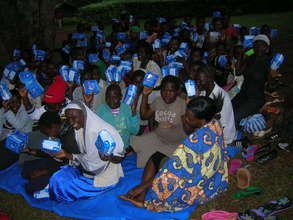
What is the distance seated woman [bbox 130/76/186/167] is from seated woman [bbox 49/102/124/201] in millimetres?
413

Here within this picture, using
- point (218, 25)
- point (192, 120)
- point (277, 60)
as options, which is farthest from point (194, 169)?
point (218, 25)

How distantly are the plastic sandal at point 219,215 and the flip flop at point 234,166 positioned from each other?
2.76ft

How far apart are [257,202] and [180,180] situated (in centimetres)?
95

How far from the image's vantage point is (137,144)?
370 centimetres

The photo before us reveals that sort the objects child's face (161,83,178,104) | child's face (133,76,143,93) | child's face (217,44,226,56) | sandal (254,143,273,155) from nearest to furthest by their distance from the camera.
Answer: child's face (161,83,178,104)
sandal (254,143,273,155)
child's face (133,76,143,93)
child's face (217,44,226,56)

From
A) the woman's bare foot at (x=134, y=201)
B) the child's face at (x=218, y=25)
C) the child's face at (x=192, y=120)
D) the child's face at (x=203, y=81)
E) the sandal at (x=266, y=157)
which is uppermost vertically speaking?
the child's face at (x=218, y=25)

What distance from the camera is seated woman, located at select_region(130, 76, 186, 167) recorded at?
3555mm

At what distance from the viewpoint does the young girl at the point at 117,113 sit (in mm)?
3688

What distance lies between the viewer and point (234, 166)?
12.4 feet

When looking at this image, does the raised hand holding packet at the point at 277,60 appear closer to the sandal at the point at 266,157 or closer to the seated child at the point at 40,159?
the sandal at the point at 266,157

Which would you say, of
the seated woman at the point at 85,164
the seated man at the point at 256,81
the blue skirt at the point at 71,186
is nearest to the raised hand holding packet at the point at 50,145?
the seated woman at the point at 85,164

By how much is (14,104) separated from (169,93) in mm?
1932

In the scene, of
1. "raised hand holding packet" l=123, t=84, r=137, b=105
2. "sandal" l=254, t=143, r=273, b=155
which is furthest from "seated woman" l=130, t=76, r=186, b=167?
"sandal" l=254, t=143, r=273, b=155

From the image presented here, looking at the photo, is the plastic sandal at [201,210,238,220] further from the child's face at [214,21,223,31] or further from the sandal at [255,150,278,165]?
the child's face at [214,21,223,31]
